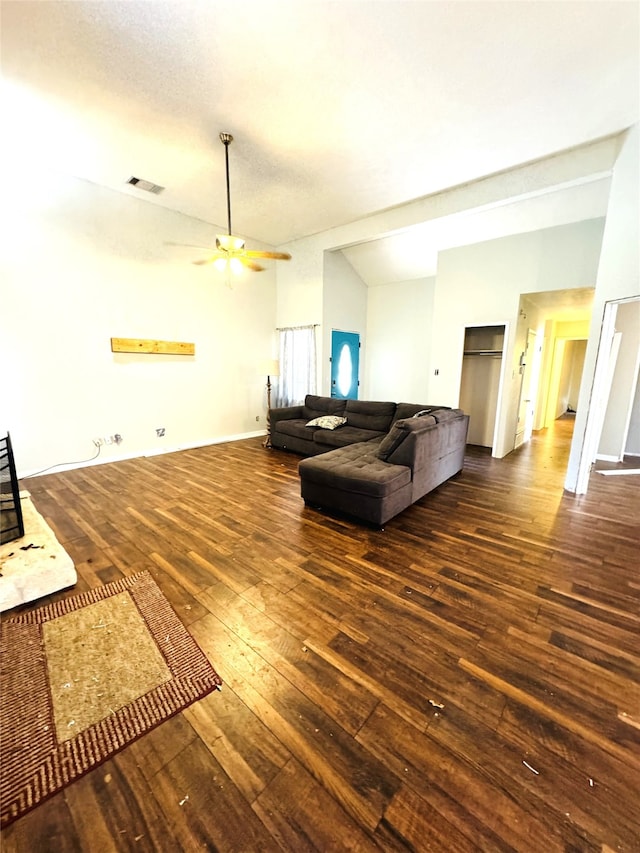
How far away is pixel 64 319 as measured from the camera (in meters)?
4.22

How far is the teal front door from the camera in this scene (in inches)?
264

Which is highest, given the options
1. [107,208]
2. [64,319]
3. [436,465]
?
[107,208]

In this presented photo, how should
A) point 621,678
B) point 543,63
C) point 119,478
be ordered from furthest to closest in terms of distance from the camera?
point 119,478, point 543,63, point 621,678

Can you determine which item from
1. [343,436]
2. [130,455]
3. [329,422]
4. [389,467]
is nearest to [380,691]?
[389,467]

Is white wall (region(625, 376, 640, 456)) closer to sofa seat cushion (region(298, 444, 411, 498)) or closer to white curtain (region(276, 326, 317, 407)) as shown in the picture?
sofa seat cushion (region(298, 444, 411, 498))

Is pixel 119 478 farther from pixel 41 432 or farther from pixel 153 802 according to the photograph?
pixel 153 802

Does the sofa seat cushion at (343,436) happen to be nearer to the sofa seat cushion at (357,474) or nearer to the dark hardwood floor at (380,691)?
the sofa seat cushion at (357,474)

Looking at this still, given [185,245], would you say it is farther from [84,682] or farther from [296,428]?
[84,682]

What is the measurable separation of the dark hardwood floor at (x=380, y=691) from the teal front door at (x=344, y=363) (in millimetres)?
4224

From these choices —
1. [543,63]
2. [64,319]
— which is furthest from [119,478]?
[543,63]

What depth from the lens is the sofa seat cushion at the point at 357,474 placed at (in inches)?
111

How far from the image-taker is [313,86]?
264 cm

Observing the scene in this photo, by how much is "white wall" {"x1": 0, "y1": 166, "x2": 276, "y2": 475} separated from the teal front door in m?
1.92

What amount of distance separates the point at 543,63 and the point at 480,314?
295 cm
